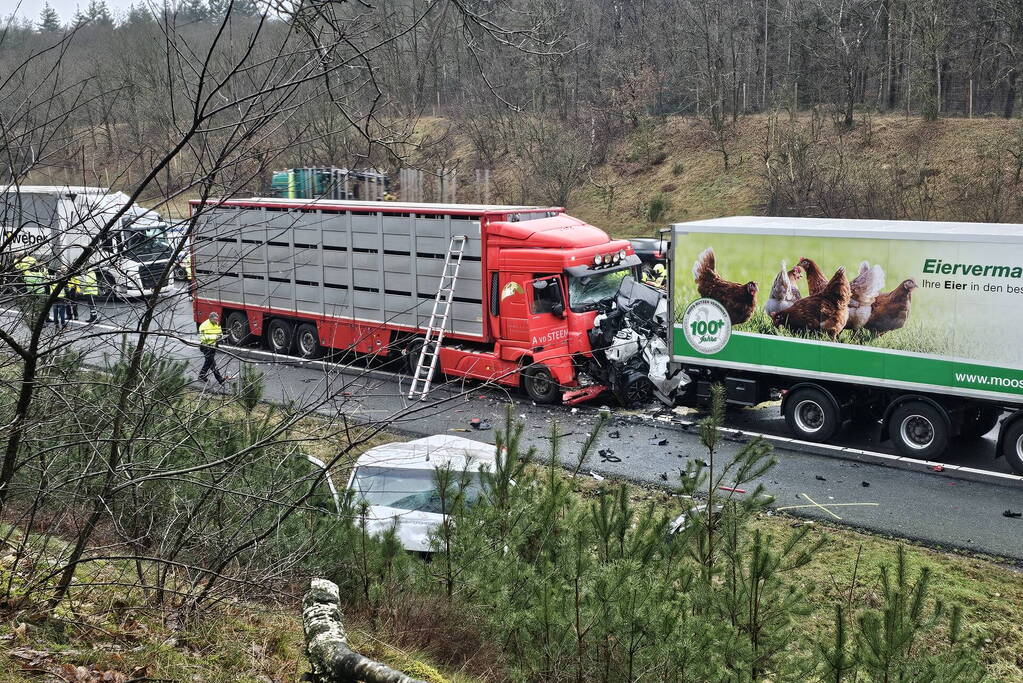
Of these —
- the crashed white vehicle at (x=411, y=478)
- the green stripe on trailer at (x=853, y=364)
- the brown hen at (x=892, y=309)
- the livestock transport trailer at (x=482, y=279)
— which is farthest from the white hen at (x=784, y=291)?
the crashed white vehicle at (x=411, y=478)

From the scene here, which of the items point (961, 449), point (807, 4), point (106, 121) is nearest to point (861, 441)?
point (961, 449)

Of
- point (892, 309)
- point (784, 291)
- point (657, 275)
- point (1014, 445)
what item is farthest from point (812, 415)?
point (657, 275)

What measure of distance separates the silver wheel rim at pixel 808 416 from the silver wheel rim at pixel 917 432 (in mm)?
1184

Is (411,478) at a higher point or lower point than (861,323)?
lower

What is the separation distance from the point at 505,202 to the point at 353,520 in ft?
108

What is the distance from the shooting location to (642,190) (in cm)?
3778

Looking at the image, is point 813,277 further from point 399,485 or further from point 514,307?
point 399,485

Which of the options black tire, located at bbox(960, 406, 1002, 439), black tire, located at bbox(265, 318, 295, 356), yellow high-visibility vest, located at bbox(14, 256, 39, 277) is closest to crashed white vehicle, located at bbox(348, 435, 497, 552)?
yellow high-visibility vest, located at bbox(14, 256, 39, 277)

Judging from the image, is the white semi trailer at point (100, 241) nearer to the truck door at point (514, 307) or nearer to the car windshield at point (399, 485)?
the car windshield at point (399, 485)

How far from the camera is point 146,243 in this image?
4.93m

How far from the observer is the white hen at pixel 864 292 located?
13.5 metres

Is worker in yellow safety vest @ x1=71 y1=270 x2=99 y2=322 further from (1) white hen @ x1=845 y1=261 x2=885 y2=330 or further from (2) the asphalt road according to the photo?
(1) white hen @ x1=845 y1=261 x2=885 y2=330

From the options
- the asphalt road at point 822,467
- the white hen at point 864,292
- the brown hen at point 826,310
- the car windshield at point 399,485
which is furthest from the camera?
the brown hen at point 826,310

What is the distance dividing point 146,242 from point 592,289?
495 inches
